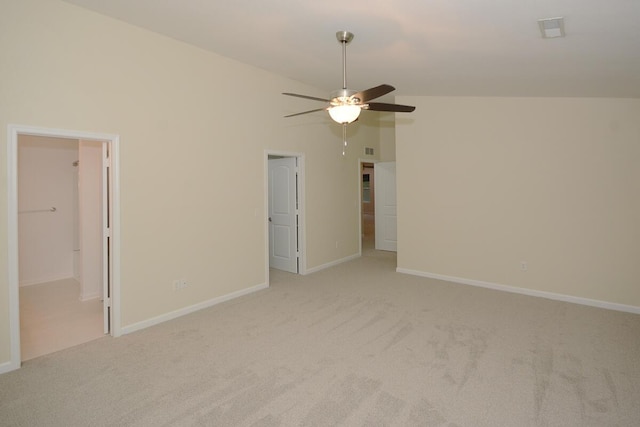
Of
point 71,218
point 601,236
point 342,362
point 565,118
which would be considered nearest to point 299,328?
point 342,362

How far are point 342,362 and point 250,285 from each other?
7.49 ft

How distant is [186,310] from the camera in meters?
4.11

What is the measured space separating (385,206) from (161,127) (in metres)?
5.29

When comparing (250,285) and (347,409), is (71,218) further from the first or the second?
(347,409)

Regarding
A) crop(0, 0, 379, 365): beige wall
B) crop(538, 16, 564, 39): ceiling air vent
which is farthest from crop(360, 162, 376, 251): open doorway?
crop(538, 16, 564, 39): ceiling air vent

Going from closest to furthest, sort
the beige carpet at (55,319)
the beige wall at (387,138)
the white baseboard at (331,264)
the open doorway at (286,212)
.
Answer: the beige carpet at (55,319)
the open doorway at (286,212)
the white baseboard at (331,264)
the beige wall at (387,138)

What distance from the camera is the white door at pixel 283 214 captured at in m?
5.82

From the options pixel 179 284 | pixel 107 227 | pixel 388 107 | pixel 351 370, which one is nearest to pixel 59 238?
pixel 107 227

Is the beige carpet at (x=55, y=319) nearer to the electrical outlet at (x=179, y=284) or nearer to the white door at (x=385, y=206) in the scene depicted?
the electrical outlet at (x=179, y=284)

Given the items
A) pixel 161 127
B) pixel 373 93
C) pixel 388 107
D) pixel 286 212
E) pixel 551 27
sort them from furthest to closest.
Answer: pixel 286 212 < pixel 161 127 < pixel 388 107 < pixel 373 93 < pixel 551 27

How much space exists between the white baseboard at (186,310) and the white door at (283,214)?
1.03 m

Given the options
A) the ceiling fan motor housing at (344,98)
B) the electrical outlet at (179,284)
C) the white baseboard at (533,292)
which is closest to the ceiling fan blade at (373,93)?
the ceiling fan motor housing at (344,98)

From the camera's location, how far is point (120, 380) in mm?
2701

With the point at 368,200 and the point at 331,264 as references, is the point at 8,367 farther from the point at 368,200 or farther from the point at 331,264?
the point at 368,200
